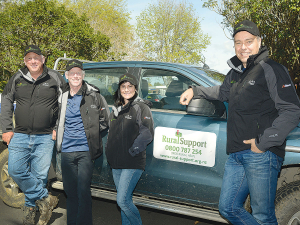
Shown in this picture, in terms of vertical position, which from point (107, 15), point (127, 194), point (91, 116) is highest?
point (107, 15)

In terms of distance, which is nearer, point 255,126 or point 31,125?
point 255,126

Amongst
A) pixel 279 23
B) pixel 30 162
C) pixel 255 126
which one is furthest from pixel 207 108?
pixel 279 23

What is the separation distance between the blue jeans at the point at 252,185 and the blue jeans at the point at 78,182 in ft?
4.67

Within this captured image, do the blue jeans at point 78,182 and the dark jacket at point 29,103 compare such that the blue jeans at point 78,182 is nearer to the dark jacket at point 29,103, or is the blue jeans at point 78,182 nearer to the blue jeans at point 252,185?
the dark jacket at point 29,103

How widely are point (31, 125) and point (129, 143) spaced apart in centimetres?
126

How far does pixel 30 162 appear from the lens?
3393 millimetres

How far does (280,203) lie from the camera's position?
2473 millimetres

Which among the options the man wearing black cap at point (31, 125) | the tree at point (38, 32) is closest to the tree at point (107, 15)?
the tree at point (38, 32)

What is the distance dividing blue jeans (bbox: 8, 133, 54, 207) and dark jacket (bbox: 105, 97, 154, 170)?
37.9 inches

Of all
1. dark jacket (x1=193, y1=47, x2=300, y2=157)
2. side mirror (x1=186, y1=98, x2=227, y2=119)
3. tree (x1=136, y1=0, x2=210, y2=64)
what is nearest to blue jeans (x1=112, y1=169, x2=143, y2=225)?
side mirror (x1=186, y1=98, x2=227, y2=119)

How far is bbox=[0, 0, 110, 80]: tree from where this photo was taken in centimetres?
1341

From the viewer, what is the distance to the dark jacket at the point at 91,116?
9.60 feet

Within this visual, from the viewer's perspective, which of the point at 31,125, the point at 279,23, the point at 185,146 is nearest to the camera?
the point at 185,146

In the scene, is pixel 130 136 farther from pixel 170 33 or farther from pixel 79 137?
pixel 170 33
